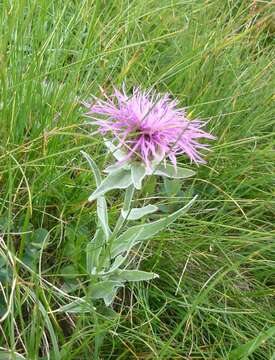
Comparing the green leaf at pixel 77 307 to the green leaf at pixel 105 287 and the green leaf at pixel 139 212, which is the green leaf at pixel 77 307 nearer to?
the green leaf at pixel 105 287

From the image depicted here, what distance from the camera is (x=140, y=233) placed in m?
0.93

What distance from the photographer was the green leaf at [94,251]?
960 mm

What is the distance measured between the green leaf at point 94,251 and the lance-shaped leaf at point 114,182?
0.46 feet

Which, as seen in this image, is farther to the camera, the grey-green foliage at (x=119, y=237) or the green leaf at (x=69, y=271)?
the green leaf at (x=69, y=271)

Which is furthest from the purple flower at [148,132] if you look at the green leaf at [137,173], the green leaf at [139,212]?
the green leaf at [139,212]

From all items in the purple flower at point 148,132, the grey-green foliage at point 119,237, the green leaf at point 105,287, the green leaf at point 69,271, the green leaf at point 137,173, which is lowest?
the green leaf at point 69,271

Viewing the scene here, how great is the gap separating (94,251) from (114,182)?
159 millimetres

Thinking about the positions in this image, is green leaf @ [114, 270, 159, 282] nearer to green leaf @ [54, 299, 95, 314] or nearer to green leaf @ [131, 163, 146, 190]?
green leaf @ [54, 299, 95, 314]

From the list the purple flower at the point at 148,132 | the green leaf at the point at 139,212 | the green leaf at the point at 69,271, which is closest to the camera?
the purple flower at the point at 148,132

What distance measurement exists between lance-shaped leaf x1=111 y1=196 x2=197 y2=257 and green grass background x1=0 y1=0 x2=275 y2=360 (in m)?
0.08

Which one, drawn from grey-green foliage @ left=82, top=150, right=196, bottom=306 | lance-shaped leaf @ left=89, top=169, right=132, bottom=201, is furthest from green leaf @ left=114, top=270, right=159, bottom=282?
lance-shaped leaf @ left=89, top=169, right=132, bottom=201

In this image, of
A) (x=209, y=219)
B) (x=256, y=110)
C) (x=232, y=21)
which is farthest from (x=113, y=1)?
(x=209, y=219)

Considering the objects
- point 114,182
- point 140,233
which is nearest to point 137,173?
point 114,182

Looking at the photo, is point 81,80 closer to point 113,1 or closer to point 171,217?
point 113,1
